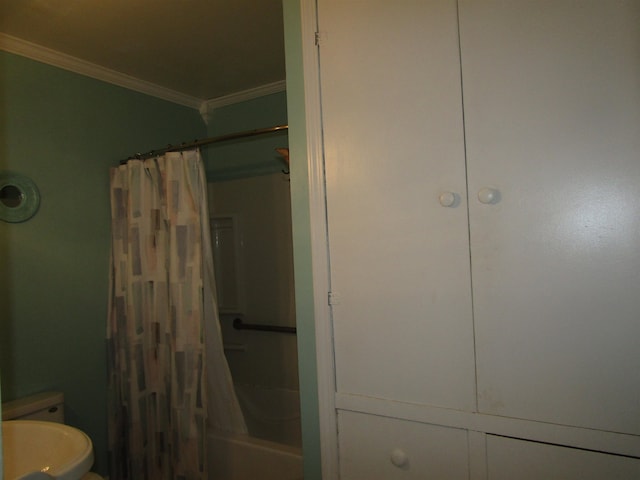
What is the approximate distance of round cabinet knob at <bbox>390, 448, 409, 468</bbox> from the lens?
0.93 metres

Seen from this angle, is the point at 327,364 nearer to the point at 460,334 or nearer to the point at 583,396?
the point at 460,334

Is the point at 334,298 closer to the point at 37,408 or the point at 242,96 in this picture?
the point at 37,408

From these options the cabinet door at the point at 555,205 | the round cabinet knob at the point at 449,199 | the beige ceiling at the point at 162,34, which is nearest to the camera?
the cabinet door at the point at 555,205

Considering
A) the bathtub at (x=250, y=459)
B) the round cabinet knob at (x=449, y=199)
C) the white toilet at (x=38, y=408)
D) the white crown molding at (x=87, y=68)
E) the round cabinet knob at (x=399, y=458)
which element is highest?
the white crown molding at (x=87, y=68)

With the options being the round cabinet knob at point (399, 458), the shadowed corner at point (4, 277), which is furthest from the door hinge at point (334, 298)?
the shadowed corner at point (4, 277)

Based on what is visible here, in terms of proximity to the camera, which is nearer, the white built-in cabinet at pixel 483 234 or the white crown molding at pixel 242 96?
the white built-in cabinet at pixel 483 234

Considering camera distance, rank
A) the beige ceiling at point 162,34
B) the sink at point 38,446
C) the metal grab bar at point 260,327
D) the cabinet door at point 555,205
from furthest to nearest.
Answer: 1. the metal grab bar at point 260,327
2. the beige ceiling at point 162,34
3. the sink at point 38,446
4. the cabinet door at point 555,205

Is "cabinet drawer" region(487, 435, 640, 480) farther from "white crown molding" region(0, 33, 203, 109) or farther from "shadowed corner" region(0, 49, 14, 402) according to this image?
"white crown molding" region(0, 33, 203, 109)

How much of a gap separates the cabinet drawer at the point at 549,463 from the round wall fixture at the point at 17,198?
2.11 meters

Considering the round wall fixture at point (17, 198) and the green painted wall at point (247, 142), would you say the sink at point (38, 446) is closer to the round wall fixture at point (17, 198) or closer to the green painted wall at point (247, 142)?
the round wall fixture at point (17, 198)

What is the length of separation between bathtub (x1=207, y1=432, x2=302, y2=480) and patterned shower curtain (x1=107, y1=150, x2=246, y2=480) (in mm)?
76

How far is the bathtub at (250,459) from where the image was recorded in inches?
65.3

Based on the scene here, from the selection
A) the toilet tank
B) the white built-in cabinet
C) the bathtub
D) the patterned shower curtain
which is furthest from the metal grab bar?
the white built-in cabinet

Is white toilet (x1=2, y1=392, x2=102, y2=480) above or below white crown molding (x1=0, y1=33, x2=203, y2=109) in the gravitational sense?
below
